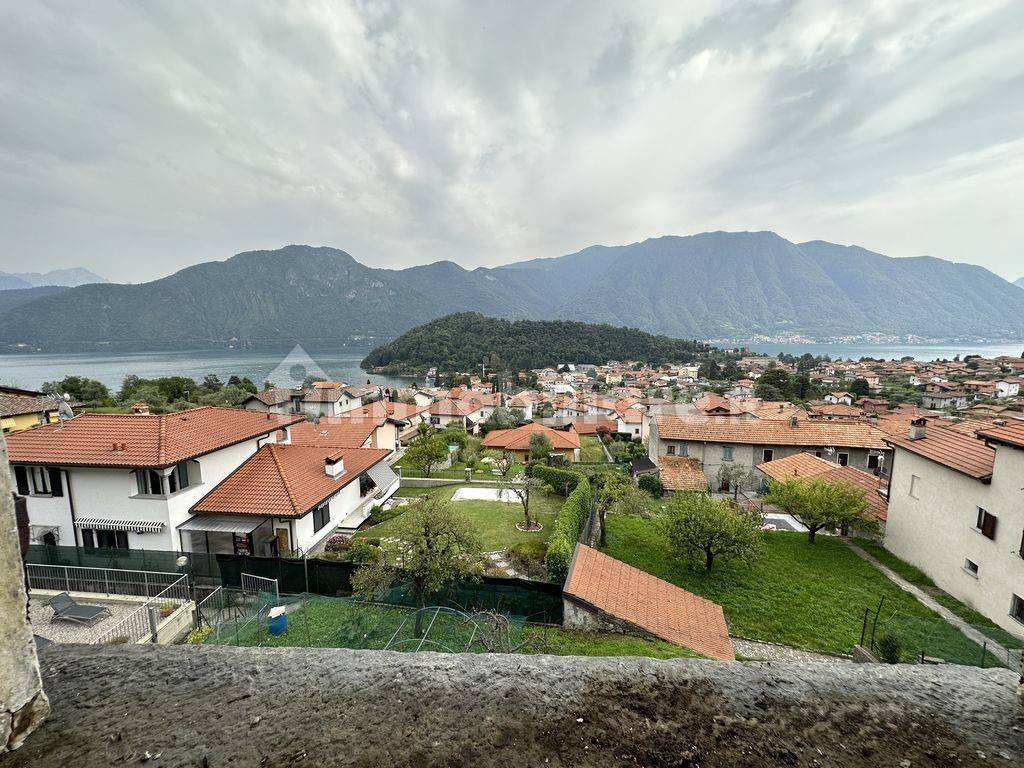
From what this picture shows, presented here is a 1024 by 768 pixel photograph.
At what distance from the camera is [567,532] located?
648 inches

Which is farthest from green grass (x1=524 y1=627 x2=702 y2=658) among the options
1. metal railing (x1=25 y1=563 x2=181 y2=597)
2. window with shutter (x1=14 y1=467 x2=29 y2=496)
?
window with shutter (x1=14 y1=467 x2=29 y2=496)

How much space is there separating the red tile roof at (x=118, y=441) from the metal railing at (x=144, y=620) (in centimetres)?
370

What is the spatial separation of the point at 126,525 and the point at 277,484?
3995mm

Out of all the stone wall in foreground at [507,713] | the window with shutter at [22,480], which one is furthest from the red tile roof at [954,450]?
the window with shutter at [22,480]

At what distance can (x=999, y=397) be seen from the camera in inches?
2918

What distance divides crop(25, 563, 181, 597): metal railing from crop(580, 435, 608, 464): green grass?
32.6 m

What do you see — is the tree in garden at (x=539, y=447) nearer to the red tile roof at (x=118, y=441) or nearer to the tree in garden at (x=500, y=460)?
the tree in garden at (x=500, y=460)

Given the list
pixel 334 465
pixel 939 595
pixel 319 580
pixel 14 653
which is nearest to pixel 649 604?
pixel 319 580

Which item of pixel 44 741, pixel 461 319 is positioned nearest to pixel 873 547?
pixel 44 741

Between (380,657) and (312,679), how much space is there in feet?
1.02

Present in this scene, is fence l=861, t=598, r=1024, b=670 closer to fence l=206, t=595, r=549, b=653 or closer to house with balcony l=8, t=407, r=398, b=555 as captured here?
fence l=206, t=595, r=549, b=653

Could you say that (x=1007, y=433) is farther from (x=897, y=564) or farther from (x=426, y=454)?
(x=426, y=454)

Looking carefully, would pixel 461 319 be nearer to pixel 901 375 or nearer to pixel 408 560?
pixel 901 375

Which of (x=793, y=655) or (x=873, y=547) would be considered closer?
(x=793, y=655)
